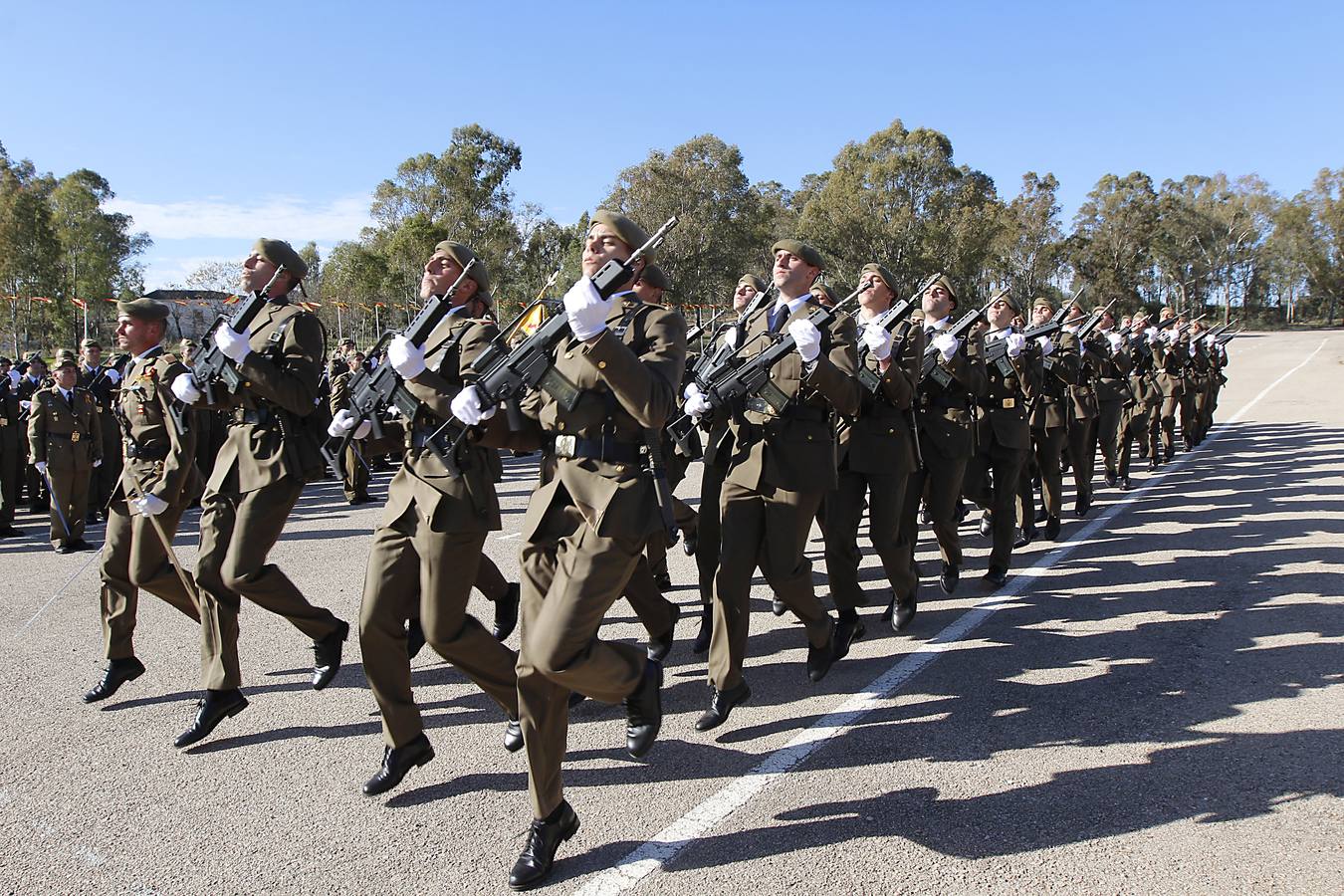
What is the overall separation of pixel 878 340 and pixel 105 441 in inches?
423

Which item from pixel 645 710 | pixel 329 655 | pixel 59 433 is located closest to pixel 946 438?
pixel 645 710

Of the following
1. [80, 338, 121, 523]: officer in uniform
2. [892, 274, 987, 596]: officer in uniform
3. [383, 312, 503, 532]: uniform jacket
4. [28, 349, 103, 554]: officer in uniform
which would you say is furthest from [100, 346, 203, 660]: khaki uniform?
[80, 338, 121, 523]: officer in uniform

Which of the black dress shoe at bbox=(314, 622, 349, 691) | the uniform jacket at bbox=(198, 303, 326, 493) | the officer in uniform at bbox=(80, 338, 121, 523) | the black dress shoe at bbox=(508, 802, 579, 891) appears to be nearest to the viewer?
the black dress shoe at bbox=(508, 802, 579, 891)

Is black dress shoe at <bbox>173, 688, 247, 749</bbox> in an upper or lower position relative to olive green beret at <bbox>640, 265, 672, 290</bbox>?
lower

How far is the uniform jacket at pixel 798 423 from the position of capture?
4.18 meters

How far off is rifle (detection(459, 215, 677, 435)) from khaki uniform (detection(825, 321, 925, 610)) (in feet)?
7.43

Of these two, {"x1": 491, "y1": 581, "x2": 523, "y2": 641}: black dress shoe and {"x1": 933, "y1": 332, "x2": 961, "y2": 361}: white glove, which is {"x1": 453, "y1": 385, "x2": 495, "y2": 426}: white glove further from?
{"x1": 933, "y1": 332, "x2": 961, "y2": 361}: white glove

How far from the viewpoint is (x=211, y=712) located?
406 centimetres

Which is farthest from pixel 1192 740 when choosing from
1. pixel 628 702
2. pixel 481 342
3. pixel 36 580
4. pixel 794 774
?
pixel 36 580

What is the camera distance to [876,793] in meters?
3.38

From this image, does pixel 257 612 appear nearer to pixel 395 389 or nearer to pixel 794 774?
pixel 395 389

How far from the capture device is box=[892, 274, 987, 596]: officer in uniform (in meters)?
5.96

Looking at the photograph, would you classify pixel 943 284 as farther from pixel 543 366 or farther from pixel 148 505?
pixel 148 505

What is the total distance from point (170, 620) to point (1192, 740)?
5864 mm
